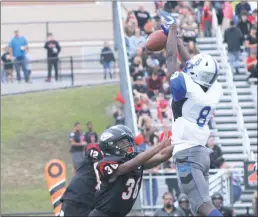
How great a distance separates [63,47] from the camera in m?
35.3

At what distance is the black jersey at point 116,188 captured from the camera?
11.2 metres

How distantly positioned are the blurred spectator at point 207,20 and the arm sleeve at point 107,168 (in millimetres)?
15174

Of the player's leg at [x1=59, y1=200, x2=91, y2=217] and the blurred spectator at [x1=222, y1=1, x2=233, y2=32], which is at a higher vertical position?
the blurred spectator at [x1=222, y1=1, x2=233, y2=32]

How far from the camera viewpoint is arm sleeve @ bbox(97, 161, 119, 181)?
36.7 feet

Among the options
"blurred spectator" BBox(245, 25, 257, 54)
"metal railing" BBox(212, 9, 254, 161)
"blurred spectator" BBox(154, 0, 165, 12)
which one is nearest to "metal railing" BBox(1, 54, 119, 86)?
"blurred spectator" BBox(154, 0, 165, 12)

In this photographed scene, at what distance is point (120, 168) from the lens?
1117cm

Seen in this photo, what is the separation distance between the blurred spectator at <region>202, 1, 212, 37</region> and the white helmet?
15.4 m

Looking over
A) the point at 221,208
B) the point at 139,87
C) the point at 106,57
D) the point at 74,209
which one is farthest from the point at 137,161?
the point at 106,57

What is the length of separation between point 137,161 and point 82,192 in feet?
5.84

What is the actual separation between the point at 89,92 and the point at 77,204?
18087 millimetres

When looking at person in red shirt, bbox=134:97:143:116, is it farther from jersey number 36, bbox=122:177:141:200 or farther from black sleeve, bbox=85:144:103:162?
jersey number 36, bbox=122:177:141:200

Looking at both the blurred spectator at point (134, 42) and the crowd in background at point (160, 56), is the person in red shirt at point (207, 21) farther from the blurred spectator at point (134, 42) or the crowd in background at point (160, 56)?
the blurred spectator at point (134, 42)

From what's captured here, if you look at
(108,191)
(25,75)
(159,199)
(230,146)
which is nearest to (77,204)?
(108,191)

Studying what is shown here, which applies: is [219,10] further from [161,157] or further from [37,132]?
[161,157]
